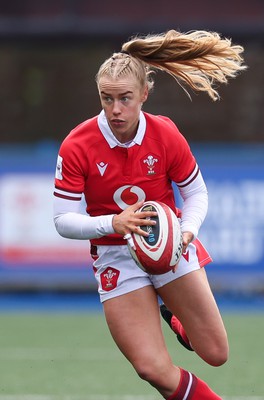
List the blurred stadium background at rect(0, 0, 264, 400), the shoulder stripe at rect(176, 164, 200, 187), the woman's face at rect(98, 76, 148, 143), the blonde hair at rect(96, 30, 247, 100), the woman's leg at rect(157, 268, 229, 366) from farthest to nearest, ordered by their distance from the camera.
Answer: the blurred stadium background at rect(0, 0, 264, 400) → the shoulder stripe at rect(176, 164, 200, 187) → the woman's leg at rect(157, 268, 229, 366) → the blonde hair at rect(96, 30, 247, 100) → the woman's face at rect(98, 76, 148, 143)

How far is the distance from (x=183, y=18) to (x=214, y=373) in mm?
7308

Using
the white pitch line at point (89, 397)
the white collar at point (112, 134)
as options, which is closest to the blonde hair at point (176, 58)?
the white collar at point (112, 134)

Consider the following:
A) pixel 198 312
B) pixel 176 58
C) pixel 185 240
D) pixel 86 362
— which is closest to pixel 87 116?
pixel 86 362

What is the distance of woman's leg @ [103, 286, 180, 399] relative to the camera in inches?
236

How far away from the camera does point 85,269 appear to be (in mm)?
12734

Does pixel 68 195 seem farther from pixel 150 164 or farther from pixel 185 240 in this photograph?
pixel 185 240

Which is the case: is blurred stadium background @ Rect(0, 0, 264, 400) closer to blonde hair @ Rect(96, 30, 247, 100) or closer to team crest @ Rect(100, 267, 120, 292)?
team crest @ Rect(100, 267, 120, 292)

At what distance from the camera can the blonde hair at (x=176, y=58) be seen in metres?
6.06

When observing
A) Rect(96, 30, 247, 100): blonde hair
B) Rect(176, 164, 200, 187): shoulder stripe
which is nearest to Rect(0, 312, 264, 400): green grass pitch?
Rect(176, 164, 200, 187): shoulder stripe

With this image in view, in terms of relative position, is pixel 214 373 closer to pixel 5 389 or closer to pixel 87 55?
pixel 5 389

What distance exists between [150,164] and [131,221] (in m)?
0.44

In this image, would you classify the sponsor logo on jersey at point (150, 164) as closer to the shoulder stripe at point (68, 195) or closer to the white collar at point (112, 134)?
the white collar at point (112, 134)

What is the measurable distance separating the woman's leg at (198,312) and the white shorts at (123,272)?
0.04m

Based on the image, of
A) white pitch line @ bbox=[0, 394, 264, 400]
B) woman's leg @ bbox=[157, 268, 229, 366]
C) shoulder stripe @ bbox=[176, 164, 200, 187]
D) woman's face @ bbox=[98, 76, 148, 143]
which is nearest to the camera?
woman's face @ bbox=[98, 76, 148, 143]
